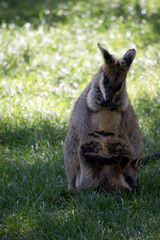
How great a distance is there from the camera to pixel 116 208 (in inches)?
147

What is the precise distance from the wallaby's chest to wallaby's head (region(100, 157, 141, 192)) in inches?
12.7

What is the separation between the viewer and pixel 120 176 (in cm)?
399

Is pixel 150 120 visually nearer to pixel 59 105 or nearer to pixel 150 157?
pixel 150 157

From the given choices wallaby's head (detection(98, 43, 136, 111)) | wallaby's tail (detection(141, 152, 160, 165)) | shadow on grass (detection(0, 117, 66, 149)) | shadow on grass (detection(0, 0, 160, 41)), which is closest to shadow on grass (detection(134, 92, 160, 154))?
wallaby's tail (detection(141, 152, 160, 165))

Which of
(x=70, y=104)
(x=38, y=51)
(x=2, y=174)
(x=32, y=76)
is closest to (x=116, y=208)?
(x=2, y=174)

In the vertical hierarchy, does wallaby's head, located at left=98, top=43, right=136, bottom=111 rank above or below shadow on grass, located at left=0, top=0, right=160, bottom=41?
below

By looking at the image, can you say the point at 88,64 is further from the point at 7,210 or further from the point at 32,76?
the point at 7,210

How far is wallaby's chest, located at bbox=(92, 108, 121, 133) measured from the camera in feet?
13.0

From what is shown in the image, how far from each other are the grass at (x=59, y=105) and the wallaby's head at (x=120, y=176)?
0.31 feet

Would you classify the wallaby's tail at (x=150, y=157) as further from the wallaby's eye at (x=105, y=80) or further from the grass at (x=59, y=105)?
the wallaby's eye at (x=105, y=80)

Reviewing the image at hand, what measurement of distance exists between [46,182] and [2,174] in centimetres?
50

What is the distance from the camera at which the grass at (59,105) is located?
3.50 metres

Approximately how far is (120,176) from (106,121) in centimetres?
54

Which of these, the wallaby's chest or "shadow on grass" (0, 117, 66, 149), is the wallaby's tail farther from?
"shadow on grass" (0, 117, 66, 149)
